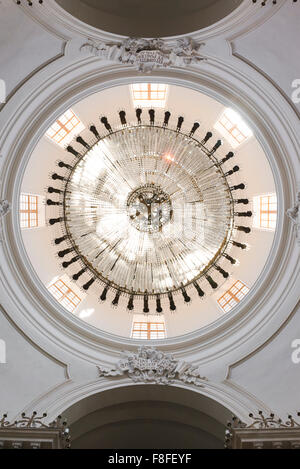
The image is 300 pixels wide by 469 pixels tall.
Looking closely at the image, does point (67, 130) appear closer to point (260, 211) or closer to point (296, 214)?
point (260, 211)

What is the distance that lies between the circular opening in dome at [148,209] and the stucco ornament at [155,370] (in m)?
1.86

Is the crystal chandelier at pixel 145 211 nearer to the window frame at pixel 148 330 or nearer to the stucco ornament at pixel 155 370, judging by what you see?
the window frame at pixel 148 330

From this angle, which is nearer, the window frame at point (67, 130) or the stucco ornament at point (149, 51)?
the stucco ornament at point (149, 51)

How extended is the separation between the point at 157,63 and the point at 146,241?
4193 mm

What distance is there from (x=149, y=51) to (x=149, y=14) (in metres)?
0.71

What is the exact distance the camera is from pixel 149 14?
9.34 metres

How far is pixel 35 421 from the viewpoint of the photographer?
26.0 feet

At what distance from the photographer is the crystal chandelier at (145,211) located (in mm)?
11758

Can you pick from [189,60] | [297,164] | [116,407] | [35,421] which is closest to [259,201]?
[297,164]

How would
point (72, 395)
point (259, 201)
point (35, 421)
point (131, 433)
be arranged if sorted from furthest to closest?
point (259, 201) → point (131, 433) → point (72, 395) → point (35, 421)

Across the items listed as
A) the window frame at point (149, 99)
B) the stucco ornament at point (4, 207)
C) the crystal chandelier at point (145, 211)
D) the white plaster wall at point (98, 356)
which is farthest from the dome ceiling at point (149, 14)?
the stucco ornament at point (4, 207)

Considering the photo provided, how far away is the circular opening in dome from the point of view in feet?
37.6

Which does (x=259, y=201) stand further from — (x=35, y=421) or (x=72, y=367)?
(x=35, y=421)

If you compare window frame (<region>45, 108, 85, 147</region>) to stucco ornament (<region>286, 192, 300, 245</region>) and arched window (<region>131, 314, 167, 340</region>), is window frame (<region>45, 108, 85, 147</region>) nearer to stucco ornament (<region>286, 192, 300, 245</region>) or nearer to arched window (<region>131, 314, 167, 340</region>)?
arched window (<region>131, 314, 167, 340</region>)
